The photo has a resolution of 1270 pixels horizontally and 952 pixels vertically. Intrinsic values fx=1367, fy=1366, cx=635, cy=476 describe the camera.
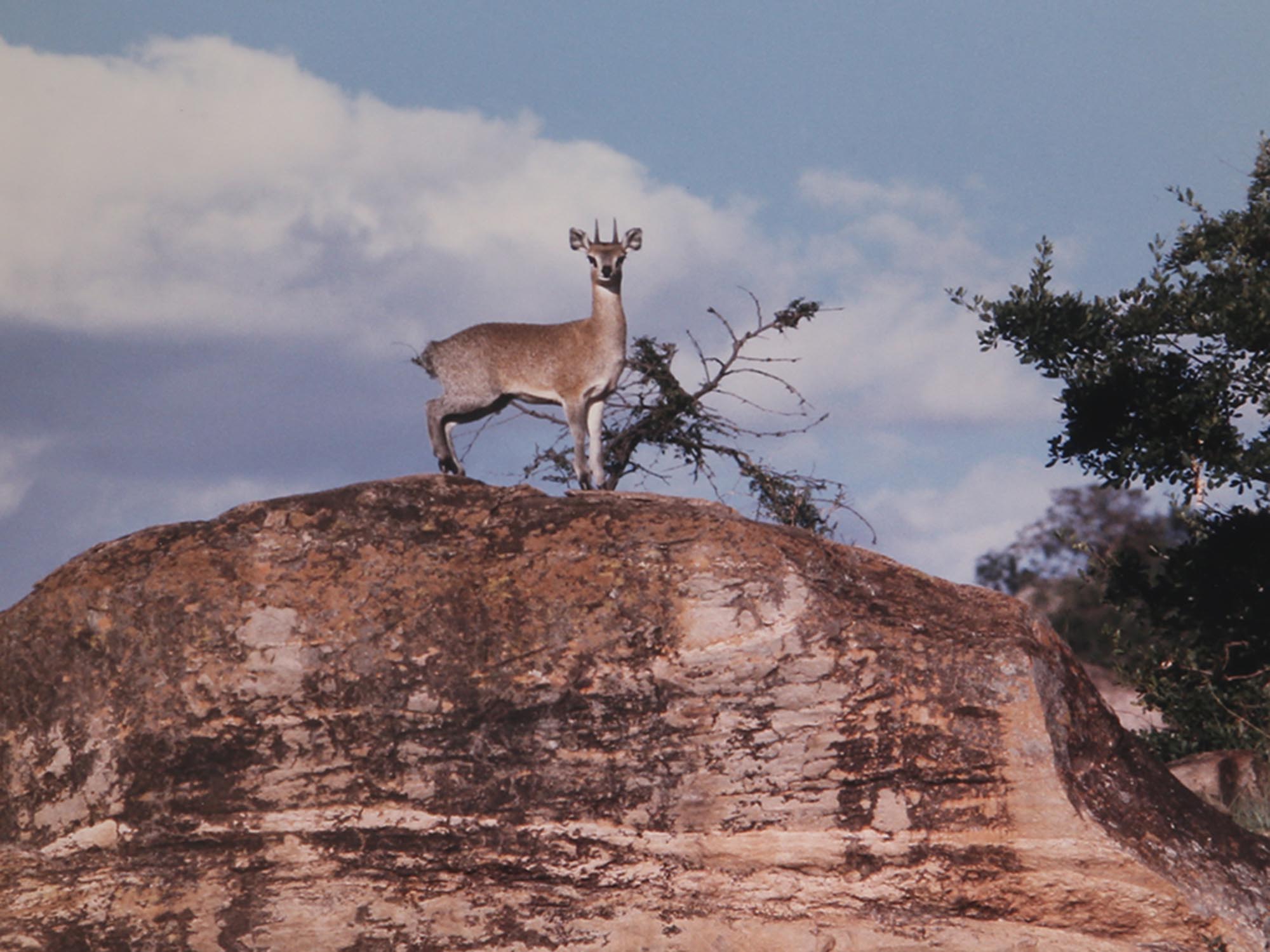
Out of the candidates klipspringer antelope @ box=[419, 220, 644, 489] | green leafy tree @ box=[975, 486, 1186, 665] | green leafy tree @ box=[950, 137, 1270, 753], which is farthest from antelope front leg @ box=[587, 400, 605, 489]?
green leafy tree @ box=[975, 486, 1186, 665]

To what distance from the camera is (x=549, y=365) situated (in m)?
13.7

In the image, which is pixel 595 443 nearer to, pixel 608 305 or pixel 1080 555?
pixel 608 305

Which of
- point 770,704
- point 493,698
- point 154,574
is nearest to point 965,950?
point 770,704

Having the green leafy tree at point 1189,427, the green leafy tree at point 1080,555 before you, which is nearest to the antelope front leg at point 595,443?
the green leafy tree at point 1189,427

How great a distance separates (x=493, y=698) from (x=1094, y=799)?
3.38 metres

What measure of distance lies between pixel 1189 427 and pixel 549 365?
6.67m

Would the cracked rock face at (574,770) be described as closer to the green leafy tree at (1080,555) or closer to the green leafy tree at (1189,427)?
the green leafy tree at (1189,427)

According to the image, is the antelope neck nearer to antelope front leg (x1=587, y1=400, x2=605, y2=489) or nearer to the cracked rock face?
antelope front leg (x1=587, y1=400, x2=605, y2=489)

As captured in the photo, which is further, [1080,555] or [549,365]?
[1080,555]

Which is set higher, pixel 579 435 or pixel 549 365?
pixel 549 365

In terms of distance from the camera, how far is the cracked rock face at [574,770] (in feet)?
24.0

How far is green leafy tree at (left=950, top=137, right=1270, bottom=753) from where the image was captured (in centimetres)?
1385

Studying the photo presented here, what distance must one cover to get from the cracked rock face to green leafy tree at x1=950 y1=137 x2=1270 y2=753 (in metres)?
7.31

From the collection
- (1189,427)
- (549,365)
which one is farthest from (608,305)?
(1189,427)
